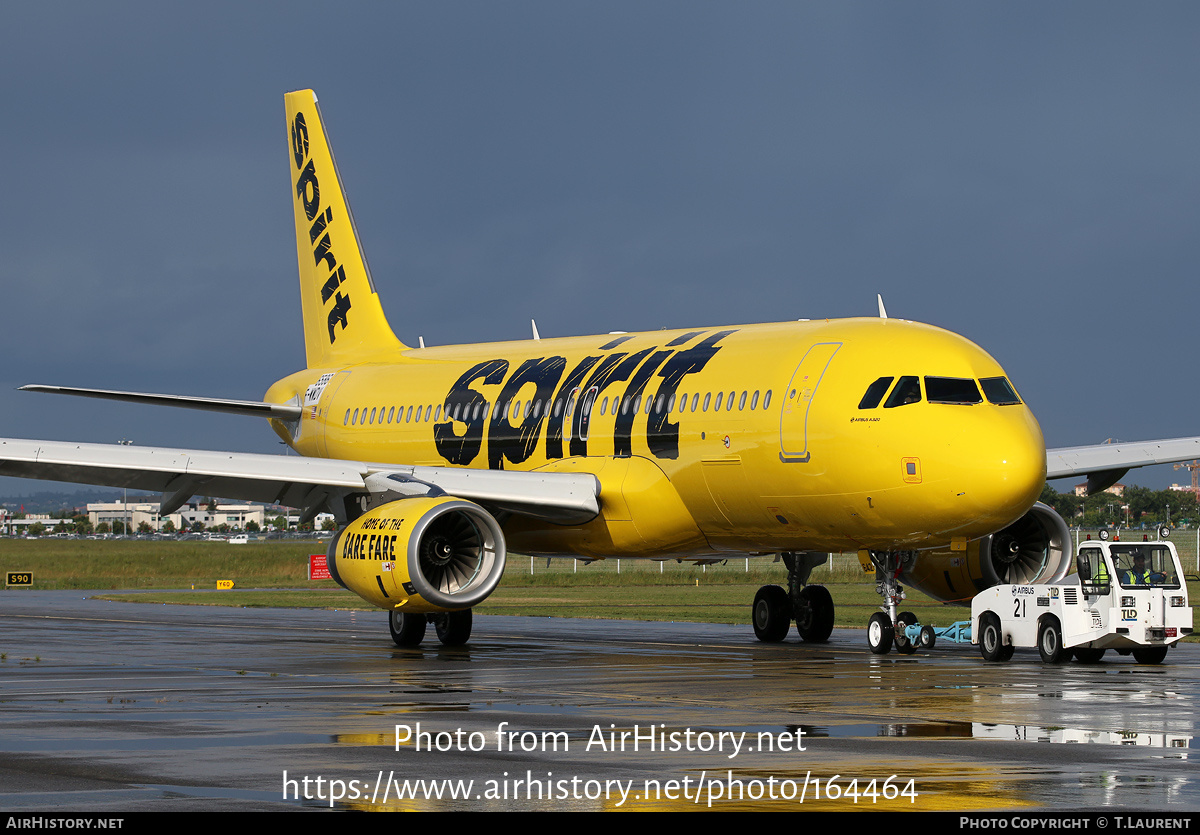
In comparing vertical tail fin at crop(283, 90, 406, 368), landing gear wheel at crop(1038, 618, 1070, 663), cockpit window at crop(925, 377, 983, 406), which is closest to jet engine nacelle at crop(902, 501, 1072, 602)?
landing gear wheel at crop(1038, 618, 1070, 663)

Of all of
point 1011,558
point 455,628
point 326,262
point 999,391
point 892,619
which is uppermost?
point 326,262

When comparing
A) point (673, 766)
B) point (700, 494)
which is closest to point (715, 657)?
point (700, 494)

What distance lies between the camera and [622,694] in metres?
16.6

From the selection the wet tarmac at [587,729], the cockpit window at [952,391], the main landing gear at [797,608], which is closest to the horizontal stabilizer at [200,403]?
the wet tarmac at [587,729]

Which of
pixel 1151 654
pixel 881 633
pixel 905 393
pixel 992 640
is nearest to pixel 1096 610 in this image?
pixel 1151 654

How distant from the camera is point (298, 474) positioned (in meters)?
25.1

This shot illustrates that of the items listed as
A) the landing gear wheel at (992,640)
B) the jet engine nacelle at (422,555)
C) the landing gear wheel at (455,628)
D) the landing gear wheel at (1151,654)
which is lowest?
the landing gear wheel at (1151,654)

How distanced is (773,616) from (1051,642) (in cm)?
623

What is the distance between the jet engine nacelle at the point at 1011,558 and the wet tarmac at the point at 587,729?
1812 millimetres

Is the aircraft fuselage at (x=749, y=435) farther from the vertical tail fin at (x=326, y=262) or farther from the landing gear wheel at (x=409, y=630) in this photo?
the vertical tail fin at (x=326, y=262)

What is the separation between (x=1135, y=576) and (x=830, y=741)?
36.1 ft

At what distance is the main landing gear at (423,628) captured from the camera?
25250 millimetres

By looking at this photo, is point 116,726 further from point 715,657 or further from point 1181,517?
point 1181,517

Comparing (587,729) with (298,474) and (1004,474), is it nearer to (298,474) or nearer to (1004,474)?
Answer: (1004,474)
